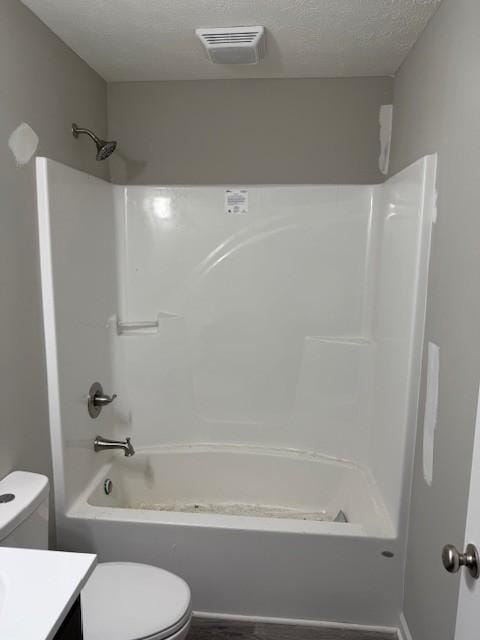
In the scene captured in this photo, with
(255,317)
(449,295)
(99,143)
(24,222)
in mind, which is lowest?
(255,317)

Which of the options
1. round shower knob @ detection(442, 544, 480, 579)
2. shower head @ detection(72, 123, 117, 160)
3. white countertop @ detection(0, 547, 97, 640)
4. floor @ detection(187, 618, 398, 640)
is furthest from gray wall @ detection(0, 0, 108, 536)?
round shower knob @ detection(442, 544, 480, 579)

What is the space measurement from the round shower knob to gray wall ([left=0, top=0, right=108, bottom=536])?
1.29 metres

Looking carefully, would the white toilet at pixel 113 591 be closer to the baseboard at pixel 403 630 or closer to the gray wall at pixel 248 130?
the baseboard at pixel 403 630

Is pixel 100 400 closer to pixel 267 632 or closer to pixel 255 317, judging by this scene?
pixel 255 317

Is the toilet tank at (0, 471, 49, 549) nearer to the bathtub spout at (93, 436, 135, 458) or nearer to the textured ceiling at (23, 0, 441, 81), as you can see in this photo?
the bathtub spout at (93, 436, 135, 458)

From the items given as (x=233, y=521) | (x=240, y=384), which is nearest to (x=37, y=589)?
(x=233, y=521)

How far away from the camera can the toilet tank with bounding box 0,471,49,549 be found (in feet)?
4.25

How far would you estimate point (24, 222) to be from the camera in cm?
154

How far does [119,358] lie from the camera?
7.72 feet

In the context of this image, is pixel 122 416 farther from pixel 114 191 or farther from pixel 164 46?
pixel 164 46

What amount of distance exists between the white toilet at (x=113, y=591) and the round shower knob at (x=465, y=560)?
88 cm

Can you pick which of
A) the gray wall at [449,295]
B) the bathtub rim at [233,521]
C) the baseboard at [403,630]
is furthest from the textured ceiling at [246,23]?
the baseboard at [403,630]

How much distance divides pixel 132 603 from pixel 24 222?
1.27 metres

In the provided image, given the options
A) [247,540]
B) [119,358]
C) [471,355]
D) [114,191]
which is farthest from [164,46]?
[247,540]
